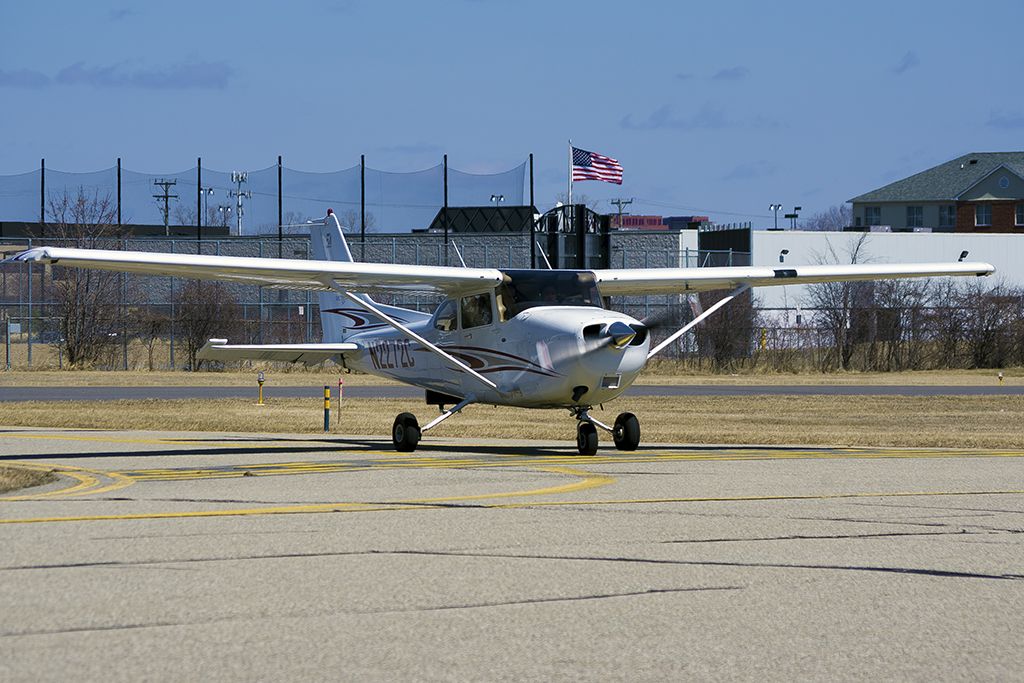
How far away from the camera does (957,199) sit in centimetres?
9819

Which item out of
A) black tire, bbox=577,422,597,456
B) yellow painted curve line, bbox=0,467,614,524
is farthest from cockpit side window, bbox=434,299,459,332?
yellow painted curve line, bbox=0,467,614,524

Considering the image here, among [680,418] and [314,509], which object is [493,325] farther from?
[680,418]

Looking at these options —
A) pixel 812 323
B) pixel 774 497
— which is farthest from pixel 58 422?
pixel 812 323

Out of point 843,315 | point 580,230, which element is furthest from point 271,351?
point 843,315

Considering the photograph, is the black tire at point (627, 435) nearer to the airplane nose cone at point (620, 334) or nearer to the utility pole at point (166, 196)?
the airplane nose cone at point (620, 334)

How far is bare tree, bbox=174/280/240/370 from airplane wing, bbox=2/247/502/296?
108 ft

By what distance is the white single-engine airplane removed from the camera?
18.8 meters

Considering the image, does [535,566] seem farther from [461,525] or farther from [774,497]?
[774,497]

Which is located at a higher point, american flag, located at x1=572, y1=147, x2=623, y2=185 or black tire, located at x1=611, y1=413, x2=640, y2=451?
american flag, located at x1=572, y1=147, x2=623, y2=185

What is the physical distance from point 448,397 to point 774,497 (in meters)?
9.36

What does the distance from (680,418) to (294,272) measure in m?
12.8

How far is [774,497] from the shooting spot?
13203 millimetres

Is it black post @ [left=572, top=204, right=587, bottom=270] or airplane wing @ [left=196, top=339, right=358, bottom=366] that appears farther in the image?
black post @ [left=572, top=204, right=587, bottom=270]

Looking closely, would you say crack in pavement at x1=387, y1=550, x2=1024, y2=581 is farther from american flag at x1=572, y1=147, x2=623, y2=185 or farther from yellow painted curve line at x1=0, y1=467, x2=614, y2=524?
american flag at x1=572, y1=147, x2=623, y2=185
